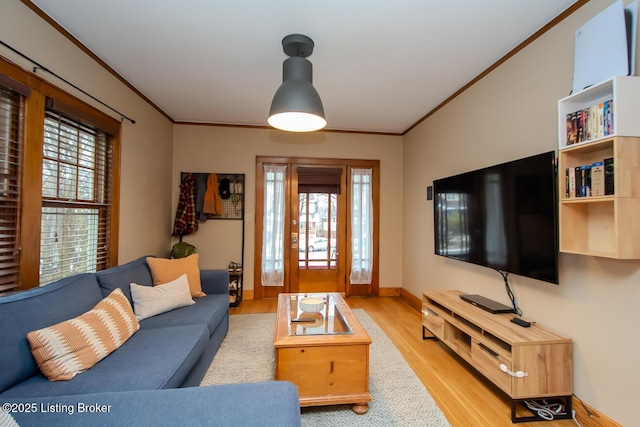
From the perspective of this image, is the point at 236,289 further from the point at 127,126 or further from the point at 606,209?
the point at 606,209

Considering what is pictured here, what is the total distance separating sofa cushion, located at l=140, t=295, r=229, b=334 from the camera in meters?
2.07

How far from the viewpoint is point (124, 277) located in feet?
7.08

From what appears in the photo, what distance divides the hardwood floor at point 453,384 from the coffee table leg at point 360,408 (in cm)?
51

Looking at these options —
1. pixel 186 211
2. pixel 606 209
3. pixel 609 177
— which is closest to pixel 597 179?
pixel 609 177

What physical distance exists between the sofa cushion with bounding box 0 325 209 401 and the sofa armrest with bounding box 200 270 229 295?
95 cm

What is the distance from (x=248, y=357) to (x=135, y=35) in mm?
2729

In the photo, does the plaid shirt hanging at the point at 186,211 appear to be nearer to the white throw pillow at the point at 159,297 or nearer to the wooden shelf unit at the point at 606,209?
the white throw pillow at the point at 159,297

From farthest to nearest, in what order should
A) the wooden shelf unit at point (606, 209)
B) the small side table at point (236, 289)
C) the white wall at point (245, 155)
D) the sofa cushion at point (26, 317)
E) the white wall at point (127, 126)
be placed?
the white wall at point (245, 155)
the small side table at point (236, 289)
the white wall at point (127, 126)
the wooden shelf unit at point (606, 209)
the sofa cushion at point (26, 317)

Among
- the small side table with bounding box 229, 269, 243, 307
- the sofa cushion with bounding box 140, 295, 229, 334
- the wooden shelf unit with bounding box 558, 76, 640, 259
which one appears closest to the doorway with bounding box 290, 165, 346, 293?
the small side table with bounding box 229, 269, 243, 307

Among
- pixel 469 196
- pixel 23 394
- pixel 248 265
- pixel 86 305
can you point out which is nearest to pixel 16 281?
pixel 86 305

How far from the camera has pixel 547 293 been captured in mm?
1925

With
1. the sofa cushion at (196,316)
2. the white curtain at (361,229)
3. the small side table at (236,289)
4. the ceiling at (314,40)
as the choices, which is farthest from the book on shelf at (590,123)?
the small side table at (236,289)

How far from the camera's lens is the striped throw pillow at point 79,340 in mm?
1309

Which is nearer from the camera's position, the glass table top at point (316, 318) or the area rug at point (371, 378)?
the area rug at point (371, 378)
